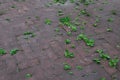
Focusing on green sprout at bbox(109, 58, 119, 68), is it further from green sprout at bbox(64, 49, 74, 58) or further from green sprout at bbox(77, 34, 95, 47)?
green sprout at bbox(64, 49, 74, 58)

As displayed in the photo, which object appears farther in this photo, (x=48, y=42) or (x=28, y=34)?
(x=28, y=34)

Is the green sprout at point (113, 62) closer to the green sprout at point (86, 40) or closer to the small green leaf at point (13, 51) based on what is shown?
the green sprout at point (86, 40)

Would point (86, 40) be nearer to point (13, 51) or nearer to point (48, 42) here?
point (48, 42)

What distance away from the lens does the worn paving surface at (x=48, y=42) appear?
11.7ft

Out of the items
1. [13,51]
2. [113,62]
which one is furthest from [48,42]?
[113,62]

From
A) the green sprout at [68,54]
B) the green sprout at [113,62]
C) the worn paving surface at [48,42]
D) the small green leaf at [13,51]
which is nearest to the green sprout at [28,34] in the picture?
the worn paving surface at [48,42]

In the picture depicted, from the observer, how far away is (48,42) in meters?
4.33

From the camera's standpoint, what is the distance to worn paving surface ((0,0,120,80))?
11.7 ft

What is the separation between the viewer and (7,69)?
3.64 metres

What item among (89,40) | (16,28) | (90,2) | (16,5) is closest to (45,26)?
(16,28)

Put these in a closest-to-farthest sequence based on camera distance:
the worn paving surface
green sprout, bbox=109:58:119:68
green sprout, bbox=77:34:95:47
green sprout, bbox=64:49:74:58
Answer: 1. the worn paving surface
2. green sprout, bbox=109:58:119:68
3. green sprout, bbox=64:49:74:58
4. green sprout, bbox=77:34:95:47

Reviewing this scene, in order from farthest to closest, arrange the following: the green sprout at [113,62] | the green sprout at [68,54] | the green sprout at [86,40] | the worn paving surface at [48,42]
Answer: the green sprout at [86,40] < the green sprout at [68,54] < the green sprout at [113,62] < the worn paving surface at [48,42]

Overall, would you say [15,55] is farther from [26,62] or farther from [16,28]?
[16,28]

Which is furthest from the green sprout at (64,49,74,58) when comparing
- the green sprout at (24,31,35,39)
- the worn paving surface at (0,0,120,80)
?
the green sprout at (24,31,35,39)
